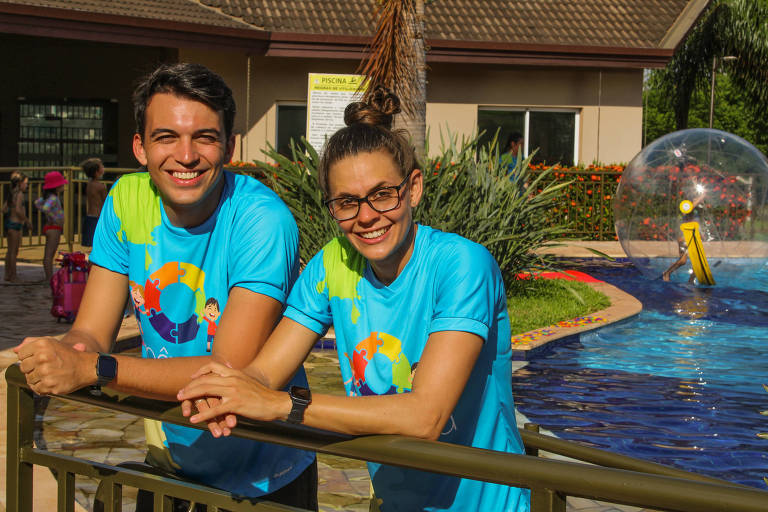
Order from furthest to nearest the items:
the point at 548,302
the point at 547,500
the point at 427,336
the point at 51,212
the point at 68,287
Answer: the point at 51,212
the point at 548,302
the point at 68,287
the point at 427,336
the point at 547,500

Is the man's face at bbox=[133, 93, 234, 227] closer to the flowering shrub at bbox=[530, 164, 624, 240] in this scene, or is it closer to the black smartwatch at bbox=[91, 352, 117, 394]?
the black smartwatch at bbox=[91, 352, 117, 394]

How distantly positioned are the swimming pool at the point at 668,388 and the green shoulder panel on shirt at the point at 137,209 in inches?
163

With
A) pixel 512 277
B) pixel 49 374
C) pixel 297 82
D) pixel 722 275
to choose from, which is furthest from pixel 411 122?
pixel 49 374

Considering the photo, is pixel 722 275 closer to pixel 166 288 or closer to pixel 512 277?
pixel 512 277

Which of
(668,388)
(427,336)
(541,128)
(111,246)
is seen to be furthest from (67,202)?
(427,336)

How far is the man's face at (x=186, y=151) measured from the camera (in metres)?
2.61

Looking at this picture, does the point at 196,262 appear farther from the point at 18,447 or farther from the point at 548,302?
the point at 548,302

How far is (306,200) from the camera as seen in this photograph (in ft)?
34.6

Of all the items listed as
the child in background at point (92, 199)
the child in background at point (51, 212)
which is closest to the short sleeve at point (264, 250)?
the child in background at point (92, 199)

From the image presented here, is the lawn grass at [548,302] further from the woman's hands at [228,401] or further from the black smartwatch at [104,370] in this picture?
the woman's hands at [228,401]

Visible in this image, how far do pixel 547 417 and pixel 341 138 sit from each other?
16.1 ft

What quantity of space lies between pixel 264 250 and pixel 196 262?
0.25 m

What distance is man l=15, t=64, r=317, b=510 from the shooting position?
2551mm

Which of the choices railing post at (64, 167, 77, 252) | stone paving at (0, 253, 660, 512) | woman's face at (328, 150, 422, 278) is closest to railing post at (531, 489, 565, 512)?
woman's face at (328, 150, 422, 278)
